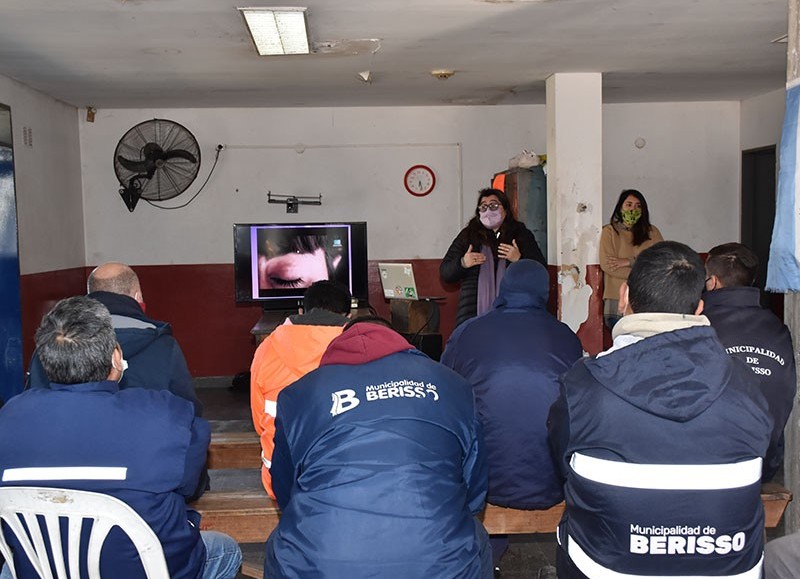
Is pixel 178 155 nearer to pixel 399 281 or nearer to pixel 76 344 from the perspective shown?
pixel 399 281

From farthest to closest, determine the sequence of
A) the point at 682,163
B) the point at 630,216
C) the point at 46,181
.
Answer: the point at 682,163
the point at 46,181
the point at 630,216

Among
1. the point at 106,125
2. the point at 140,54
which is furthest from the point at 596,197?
the point at 106,125

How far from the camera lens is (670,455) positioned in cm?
196

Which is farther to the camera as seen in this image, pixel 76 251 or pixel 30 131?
pixel 76 251

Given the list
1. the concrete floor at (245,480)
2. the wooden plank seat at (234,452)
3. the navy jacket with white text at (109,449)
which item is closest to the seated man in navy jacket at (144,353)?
the wooden plank seat at (234,452)

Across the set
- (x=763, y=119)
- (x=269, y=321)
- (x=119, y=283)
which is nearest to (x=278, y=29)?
(x=119, y=283)

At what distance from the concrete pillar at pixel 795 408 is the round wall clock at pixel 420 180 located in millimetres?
5064

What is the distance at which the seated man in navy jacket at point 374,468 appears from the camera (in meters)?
2.00

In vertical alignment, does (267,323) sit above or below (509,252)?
below

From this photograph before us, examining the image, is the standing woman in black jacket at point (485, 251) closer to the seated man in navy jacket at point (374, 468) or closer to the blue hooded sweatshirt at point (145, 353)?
the blue hooded sweatshirt at point (145, 353)

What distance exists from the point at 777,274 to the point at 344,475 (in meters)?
1.87

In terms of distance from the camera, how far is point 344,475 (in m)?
2.02

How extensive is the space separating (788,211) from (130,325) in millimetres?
2414

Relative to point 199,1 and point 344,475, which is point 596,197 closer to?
point 199,1
